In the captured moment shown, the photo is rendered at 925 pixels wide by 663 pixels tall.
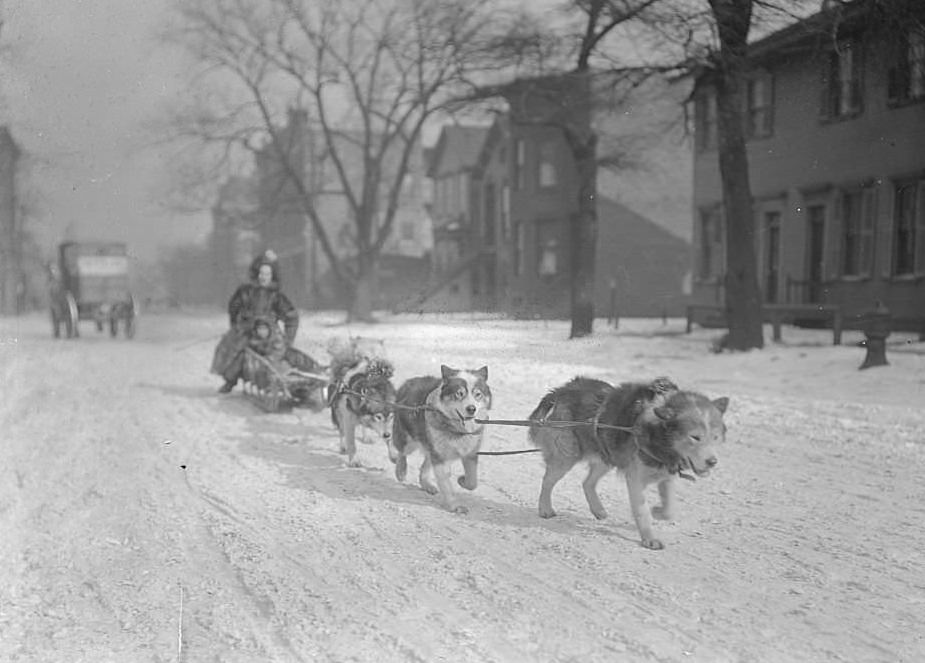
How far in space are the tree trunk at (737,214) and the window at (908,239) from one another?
1.75 meters

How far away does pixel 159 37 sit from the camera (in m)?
4.84

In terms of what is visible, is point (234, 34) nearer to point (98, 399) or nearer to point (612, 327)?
point (612, 327)

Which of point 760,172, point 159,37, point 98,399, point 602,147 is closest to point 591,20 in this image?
point 159,37

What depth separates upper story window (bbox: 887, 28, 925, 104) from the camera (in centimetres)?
716

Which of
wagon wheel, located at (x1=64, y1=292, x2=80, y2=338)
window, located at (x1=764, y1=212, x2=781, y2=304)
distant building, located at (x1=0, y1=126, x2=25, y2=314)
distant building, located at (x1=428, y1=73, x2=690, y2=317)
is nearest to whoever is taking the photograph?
distant building, located at (x1=0, y1=126, x2=25, y2=314)

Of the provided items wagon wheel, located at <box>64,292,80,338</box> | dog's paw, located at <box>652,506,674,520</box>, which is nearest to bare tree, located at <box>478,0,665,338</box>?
dog's paw, located at <box>652,506,674,520</box>

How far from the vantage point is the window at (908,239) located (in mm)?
9461

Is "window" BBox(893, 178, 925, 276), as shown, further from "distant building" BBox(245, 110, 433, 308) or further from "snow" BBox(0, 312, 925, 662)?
"distant building" BBox(245, 110, 433, 308)

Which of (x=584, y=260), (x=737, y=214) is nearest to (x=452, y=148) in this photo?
(x=737, y=214)

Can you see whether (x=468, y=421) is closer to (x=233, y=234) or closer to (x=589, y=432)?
(x=589, y=432)

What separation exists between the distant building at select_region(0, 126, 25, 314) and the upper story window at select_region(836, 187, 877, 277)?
526 inches

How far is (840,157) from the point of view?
833cm

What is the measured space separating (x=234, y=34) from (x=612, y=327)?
15.1ft

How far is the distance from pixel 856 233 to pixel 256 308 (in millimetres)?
11592
